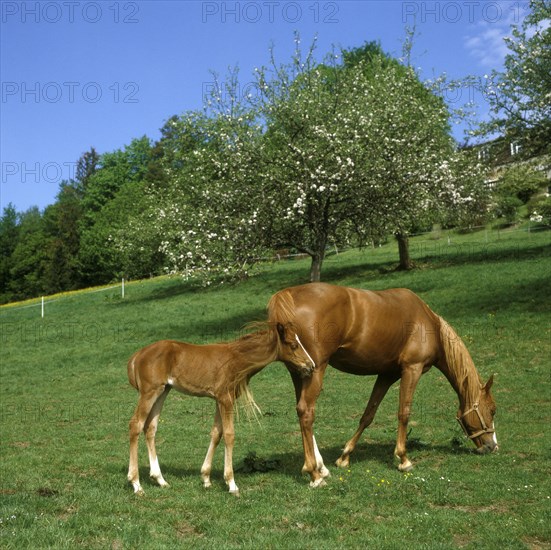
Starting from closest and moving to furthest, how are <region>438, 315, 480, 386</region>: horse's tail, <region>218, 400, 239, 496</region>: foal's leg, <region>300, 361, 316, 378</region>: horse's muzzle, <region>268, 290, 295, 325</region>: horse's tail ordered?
<region>218, 400, 239, 496</region>: foal's leg
<region>300, 361, 316, 378</region>: horse's muzzle
<region>268, 290, 295, 325</region>: horse's tail
<region>438, 315, 480, 386</region>: horse's tail

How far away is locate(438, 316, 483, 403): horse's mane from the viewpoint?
1023cm

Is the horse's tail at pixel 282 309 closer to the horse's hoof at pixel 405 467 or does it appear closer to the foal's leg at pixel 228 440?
the foal's leg at pixel 228 440

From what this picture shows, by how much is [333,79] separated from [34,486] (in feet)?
76.1

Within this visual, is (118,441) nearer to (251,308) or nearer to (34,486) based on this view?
(34,486)

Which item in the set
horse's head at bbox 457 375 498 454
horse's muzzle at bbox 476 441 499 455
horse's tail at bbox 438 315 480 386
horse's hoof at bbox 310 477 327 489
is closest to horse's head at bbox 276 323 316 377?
horse's hoof at bbox 310 477 327 489

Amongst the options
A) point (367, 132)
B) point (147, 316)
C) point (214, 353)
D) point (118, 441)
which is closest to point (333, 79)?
point (367, 132)

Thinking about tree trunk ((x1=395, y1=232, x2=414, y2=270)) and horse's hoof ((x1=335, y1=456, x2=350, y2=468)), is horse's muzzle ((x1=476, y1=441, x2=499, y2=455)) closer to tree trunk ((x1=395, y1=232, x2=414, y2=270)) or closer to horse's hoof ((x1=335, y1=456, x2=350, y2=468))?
horse's hoof ((x1=335, y1=456, x2=350, y2=468))

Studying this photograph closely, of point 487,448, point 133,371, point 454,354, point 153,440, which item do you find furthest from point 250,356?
point 487,448

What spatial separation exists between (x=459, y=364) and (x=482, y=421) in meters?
0.94

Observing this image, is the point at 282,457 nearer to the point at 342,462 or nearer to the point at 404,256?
the point at 342,462

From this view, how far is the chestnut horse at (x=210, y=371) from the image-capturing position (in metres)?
8.40

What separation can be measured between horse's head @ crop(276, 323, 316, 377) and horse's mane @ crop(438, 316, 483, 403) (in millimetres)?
2779

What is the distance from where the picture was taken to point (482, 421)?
1021 centimetres

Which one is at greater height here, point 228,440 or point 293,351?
point 293,351
